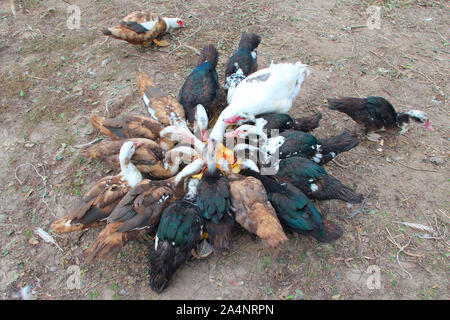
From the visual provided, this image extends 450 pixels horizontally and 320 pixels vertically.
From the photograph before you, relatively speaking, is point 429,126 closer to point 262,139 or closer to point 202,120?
point 262,139

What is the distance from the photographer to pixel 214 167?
3865mm

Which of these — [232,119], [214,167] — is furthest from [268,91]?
[214,167]

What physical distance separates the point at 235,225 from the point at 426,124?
3.51m

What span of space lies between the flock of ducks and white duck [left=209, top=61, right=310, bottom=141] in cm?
2

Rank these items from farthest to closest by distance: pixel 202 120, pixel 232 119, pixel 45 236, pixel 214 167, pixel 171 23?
pixel 171 23 → pixel 202 120 → pixel 232 119 → pixel 214 167 → pixel 45 236

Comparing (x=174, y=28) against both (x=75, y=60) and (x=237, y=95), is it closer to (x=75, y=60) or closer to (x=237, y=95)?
(x=75, y=60)

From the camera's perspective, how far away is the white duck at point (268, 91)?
452 cm

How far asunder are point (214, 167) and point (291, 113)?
2.06 m

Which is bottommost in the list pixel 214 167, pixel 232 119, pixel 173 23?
pixel 214 167

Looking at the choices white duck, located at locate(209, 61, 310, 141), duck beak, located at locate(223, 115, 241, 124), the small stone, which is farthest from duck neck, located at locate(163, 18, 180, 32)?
the small stone

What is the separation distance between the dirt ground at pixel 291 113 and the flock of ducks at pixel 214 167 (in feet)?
1.04

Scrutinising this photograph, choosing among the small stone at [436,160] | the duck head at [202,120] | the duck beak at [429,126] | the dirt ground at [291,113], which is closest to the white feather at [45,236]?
the dirt ground at [291,113]

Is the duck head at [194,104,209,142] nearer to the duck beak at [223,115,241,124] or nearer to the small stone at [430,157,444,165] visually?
the duck beak at [223,115,241,124]

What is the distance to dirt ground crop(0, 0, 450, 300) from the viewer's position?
11.0ft
